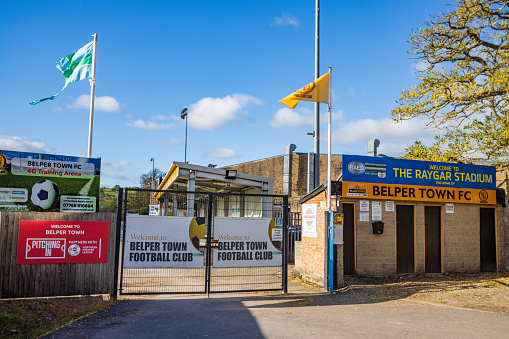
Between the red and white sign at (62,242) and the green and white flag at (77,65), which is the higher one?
the green and white flag at (77,65)

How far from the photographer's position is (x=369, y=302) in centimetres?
1018

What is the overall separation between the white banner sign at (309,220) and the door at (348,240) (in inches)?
38.2

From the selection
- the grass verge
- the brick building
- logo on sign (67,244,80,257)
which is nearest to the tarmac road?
the grass verge

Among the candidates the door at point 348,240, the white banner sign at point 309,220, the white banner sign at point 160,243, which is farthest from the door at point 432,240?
the white banner sign at point 160,243

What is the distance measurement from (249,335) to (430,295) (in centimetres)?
588

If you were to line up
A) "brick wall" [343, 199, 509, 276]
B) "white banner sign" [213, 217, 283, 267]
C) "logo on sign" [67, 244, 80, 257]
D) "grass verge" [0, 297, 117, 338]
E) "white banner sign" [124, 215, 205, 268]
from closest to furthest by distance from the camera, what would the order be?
"grass verge" [0, 297, 117, 338], "logo on sign" [67, 244, 80, 257], "white banner sign" [124, 215, 205, 268], "white banner sign" [213, 217, 283, 267], "brick wall" [343, 199, 509, 276]

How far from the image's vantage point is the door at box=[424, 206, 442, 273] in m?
14.1

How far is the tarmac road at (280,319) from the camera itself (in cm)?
729

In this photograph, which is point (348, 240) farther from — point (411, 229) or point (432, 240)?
point (432, 240)

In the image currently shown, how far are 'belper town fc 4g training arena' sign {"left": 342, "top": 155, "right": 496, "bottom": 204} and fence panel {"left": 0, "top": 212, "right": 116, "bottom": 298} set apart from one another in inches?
272

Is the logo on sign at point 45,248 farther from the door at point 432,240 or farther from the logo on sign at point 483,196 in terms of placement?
the logo on sign at point 483,196

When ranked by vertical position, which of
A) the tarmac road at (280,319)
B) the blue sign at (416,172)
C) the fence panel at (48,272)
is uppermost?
the blue sign at (416,172)

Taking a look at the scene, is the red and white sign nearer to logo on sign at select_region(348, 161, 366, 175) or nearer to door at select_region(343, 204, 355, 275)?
door at select_region(343, 204, 355, 275)

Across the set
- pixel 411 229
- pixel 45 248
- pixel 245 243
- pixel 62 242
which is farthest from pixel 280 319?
pixel 411 229
